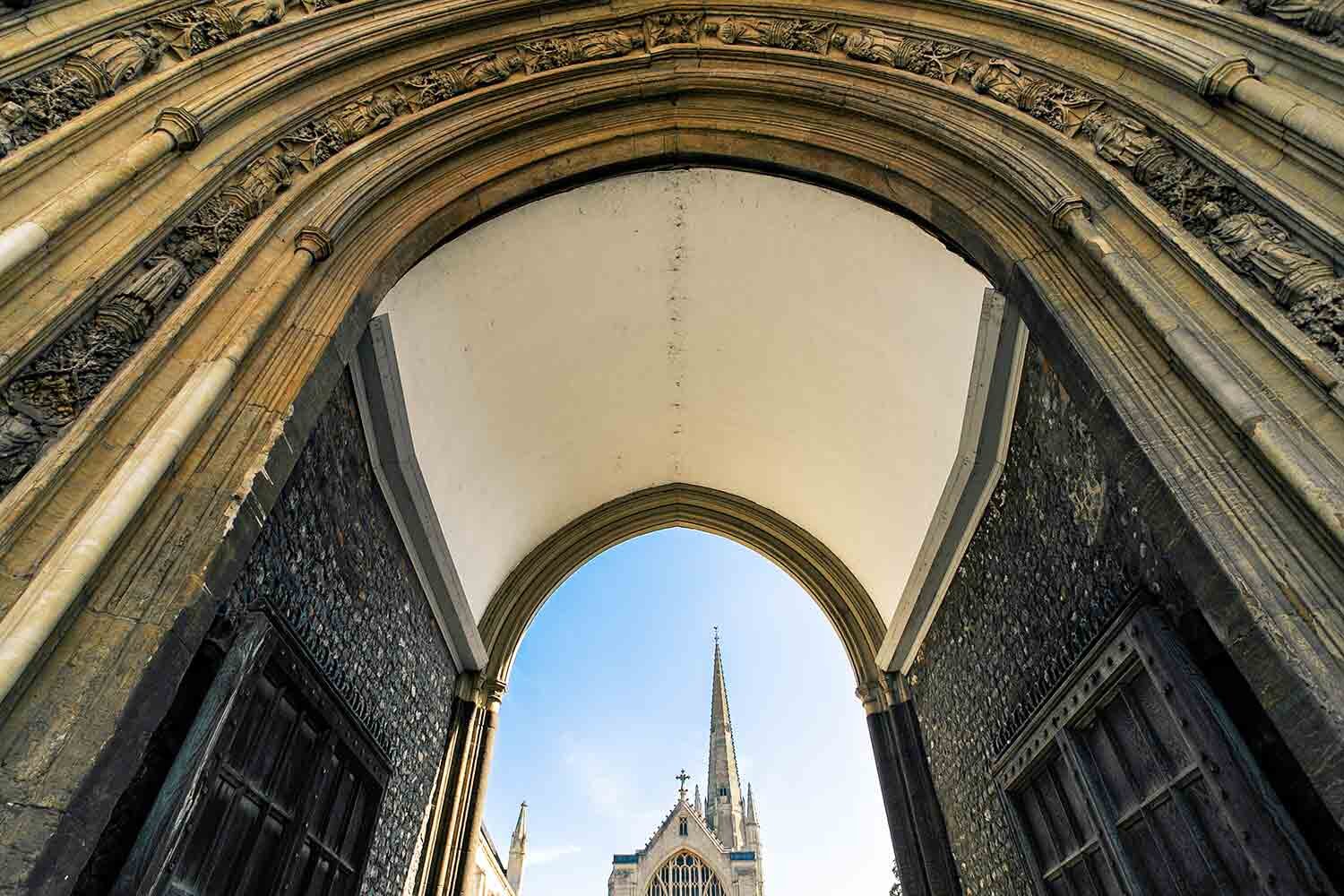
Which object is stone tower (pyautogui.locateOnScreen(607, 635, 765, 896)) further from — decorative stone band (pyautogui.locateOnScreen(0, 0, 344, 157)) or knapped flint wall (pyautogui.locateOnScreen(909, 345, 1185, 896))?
decorative stone band (pyautogui.locateOnScreen(0, 0, 344, 157))

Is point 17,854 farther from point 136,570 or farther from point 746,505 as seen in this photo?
point 746,505

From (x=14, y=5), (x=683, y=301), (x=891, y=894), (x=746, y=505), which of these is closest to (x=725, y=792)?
(x=891, y=894)

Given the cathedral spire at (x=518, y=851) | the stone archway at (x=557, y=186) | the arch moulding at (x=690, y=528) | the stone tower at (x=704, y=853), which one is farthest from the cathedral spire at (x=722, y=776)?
the stone archway at (x=557, y=186)

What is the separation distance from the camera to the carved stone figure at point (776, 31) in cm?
421

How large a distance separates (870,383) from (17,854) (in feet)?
16.4

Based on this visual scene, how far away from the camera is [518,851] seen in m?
39.6

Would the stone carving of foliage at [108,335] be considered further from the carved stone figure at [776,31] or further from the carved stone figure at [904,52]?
the carved stone figure at [904,52]

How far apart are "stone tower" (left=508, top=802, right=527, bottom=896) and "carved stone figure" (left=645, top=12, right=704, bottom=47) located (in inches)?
1666

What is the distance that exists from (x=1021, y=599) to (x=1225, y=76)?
2649 mm

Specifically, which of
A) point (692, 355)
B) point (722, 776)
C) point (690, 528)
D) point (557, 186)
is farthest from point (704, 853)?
point (557, 186)

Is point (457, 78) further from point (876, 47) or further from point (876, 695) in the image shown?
point (876, 695)

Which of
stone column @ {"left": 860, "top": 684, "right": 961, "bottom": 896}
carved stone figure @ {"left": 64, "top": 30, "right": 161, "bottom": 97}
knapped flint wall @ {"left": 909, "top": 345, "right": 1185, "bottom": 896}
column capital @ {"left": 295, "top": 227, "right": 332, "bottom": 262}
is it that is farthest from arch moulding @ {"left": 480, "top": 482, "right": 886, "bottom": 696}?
carved stone figure @ {"left": 64, "top": 30, "right": 161, "bottom": 97}

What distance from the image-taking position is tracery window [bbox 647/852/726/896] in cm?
4091

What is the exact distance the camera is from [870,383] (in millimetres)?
5344
